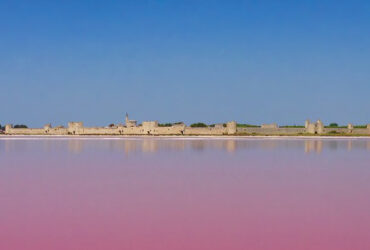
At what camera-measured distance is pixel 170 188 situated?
6875 mm

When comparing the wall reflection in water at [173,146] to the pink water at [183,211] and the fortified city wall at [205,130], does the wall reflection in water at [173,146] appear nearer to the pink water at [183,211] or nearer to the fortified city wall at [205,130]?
the pink water at [183,211]

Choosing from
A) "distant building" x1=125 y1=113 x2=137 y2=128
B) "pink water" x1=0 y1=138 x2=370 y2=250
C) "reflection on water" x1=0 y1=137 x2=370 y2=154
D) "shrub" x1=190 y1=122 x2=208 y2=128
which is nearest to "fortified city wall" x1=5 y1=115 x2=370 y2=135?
"distant building" x1=125 y1=113 x2=137 y2=128

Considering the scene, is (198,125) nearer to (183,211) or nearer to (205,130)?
(205,130)

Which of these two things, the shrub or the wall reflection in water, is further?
the shrub

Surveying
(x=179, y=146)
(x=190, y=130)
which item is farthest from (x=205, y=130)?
(x=179, y=146)

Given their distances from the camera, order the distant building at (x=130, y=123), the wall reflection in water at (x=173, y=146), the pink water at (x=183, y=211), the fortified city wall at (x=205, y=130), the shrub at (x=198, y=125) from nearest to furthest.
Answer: the pink water at (x=183, y=211), the wall reflection in water at (x=173, y=146), the fortified city wall at (x=205, y=130), the distant building at (x=130, y=123), the shrub at (x=198, y=125)

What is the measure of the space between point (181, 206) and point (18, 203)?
7.44ft

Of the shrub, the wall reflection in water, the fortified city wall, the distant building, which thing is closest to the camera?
the wall reflection in water

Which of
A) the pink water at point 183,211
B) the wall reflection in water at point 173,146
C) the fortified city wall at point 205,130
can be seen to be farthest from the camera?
the fortified city wall at point 205,130

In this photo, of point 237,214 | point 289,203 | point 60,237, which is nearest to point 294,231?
point 237,214

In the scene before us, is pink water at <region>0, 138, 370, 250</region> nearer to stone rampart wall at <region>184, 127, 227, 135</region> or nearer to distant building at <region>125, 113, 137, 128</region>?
stone rampart wall at <region>184, 127, 227, 135</region>

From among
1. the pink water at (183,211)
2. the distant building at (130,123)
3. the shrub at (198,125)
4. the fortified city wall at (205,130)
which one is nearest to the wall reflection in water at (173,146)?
the pink water at (183,211)

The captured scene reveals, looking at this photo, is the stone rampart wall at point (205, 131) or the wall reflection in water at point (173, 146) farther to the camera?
the stone rampart wall at point (205, 131)

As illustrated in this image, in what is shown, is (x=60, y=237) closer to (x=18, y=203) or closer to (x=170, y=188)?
(x=18, y=203)
